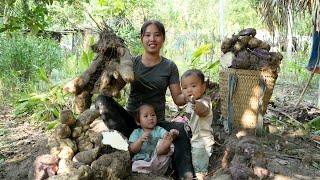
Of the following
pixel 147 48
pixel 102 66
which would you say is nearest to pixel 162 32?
pixel 147 48

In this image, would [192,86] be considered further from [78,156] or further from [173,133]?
[78,156]

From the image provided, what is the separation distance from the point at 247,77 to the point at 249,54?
24 centimetres

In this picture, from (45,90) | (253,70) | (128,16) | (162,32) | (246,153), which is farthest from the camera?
(128,16)

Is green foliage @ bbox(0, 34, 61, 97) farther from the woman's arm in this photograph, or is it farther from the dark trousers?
the woman's arm

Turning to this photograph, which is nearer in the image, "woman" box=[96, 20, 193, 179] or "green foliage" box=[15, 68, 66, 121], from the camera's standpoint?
"woman" box=[96, 20, 193, 179]

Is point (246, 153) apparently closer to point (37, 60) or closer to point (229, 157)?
point (229, 157)

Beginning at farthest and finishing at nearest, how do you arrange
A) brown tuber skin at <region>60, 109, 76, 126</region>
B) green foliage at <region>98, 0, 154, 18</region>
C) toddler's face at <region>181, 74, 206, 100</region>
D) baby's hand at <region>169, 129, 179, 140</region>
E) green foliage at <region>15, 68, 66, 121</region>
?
green foliage at <region>98, 0, 154, 18</region>
green foliage at <region>15, 68, 66, 121</region>
baby's hand at <region>169, 129, 179, 140</region>
toddler's face at <region>181, 74, 206, 100</region>
brown tuber skin at <region>60, 109, 76, 126</region>

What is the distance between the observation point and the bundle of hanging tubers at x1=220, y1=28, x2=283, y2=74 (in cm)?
315

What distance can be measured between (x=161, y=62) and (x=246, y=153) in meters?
1.14

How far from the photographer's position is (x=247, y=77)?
323cm

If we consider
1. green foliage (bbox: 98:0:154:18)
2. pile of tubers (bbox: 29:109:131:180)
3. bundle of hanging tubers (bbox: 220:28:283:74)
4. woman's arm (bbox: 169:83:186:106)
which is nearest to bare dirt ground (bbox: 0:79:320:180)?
pile of tubers (bbox: 29:109:131:180)

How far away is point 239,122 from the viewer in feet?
11.0

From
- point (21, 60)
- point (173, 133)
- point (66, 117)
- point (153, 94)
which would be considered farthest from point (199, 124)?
point (21, 60)

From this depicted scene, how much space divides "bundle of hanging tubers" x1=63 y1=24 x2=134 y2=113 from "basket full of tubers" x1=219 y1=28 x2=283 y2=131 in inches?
49.4
